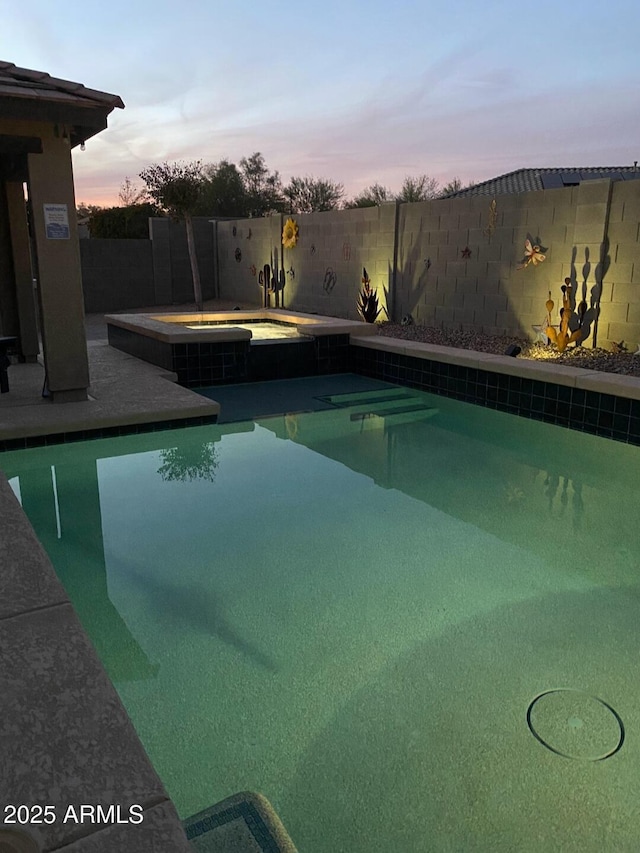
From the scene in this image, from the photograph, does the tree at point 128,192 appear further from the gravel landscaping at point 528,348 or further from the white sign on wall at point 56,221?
the white sign on wall at point 56,221

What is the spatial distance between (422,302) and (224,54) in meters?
9.72

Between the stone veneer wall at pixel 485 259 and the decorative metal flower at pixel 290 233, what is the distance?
0.14 meters

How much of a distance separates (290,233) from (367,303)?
3933mm

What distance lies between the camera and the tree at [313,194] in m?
33.4

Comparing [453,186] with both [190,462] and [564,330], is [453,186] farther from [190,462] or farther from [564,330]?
[190,462]

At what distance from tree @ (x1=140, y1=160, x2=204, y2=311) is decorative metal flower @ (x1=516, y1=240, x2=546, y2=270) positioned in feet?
29.9

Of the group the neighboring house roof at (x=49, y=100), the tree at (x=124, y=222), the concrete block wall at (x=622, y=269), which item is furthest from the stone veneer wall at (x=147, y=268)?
the concrete block wall at (x=622, y=269)

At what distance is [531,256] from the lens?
27.9ft

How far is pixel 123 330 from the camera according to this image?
9742 mm

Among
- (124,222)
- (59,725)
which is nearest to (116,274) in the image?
(124,222)

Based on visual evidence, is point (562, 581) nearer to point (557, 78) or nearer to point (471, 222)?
point (471, 222)

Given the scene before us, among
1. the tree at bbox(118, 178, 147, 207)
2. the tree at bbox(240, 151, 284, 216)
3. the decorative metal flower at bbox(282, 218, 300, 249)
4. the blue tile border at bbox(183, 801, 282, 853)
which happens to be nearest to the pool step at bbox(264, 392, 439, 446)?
the blue tile border at bbox(183, 801, 282, 853)

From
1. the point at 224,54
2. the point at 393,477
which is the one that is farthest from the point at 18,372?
the point at 224,54

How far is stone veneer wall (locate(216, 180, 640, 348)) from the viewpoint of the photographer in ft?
24.9
